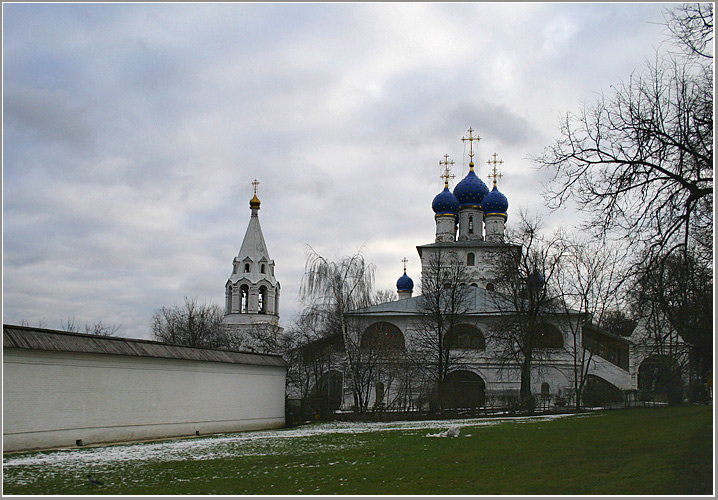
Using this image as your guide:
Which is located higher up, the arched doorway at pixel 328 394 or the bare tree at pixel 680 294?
→ the bare tree at pixel 680 294

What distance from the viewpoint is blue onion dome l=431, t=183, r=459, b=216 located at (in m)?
58.8

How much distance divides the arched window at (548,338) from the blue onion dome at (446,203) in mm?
22559

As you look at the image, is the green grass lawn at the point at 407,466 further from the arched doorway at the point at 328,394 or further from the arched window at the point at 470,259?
the arched window at the point at 470,259

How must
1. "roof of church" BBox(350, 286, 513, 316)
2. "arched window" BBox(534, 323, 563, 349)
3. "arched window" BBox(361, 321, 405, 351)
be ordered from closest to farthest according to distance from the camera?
"arched window" BBox(361, 321, 405, 351) < "arched window" BBox(534, 323, 563, 349) < "roof of church" BBox(350, 286, 513, 316)

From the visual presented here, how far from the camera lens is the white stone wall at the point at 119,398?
611 inches

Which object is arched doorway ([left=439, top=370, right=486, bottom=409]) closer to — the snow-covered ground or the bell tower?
the snow-covered ground

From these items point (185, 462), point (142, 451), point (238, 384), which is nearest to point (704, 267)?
point (185, 462)

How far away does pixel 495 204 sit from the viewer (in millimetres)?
57531

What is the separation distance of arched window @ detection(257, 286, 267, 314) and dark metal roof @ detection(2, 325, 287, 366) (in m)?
30.0

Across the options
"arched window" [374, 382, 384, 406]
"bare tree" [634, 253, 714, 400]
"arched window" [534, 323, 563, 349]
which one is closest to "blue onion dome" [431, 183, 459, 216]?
"arched window" [534, 323, 563, 349]

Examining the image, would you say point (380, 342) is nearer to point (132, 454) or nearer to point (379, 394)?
point (379, 394)

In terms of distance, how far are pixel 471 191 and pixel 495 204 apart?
2561 mm

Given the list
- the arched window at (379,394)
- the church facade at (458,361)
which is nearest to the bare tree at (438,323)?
the church facade at (458,361)

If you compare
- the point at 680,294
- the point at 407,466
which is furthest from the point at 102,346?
the point at 680,294
